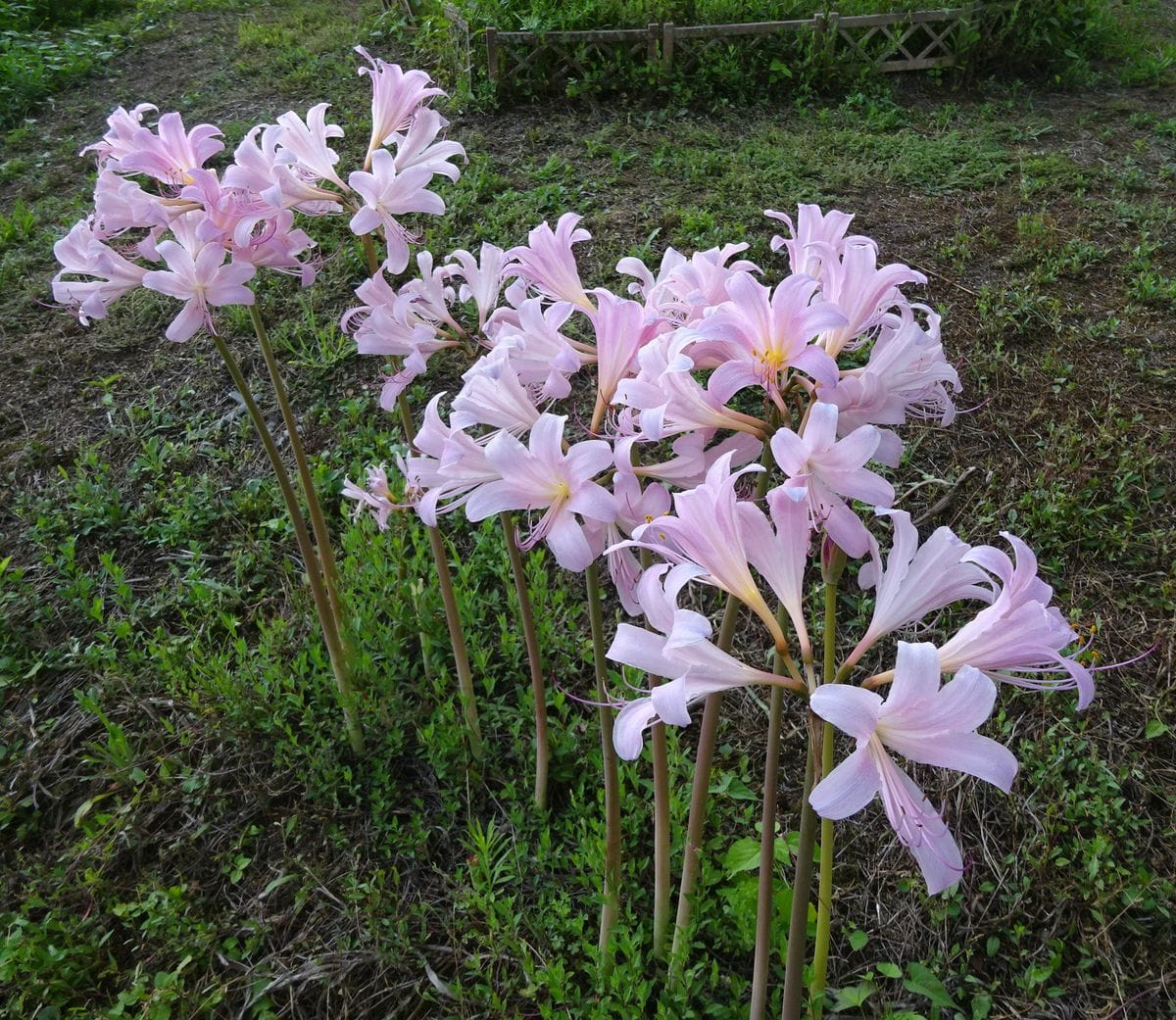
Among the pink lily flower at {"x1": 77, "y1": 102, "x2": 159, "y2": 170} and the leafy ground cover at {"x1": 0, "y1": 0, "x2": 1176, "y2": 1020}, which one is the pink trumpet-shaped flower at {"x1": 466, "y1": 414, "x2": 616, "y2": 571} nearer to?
the leafy ground cover at {"x1": 0, "y1": 0, "x2": 1176, "y2": 1020}

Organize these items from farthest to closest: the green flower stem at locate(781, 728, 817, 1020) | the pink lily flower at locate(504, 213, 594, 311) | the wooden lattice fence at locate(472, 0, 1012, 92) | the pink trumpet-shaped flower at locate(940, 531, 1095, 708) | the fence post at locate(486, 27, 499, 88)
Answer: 1. the wooden lattice fence at locate(472, 0, 1012, 92)
2. the fence post at locate(486, 27, 499, 88)
3. the pink lily flower at locate(504, 213, 594, 311)
4. the green flower stem at locate(781, 728, 817, 1020)
5. the pink trumpet-shaped flower at locate(940, 531, 1095, 708)

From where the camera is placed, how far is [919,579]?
1055mm

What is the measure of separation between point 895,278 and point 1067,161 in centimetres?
511

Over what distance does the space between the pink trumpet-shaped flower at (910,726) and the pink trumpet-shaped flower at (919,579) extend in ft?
0.46

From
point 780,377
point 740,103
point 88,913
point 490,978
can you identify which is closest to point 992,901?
point 490,978

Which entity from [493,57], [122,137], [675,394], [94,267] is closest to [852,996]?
[675,394]

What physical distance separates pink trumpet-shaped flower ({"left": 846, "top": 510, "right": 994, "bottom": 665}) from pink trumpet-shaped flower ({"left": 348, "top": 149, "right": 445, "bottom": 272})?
1114 millimetres

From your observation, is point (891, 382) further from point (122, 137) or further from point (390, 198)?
point (122, 137)

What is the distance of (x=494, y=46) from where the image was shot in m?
5.99

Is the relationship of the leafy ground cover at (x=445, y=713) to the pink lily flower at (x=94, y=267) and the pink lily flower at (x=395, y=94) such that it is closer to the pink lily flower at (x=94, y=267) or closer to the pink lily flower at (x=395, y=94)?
the pink lily flower at (x=94, y=267)

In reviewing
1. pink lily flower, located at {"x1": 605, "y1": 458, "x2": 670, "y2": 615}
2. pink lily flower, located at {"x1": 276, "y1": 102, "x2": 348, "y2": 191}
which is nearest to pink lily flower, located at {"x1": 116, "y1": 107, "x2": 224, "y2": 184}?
pink lily flower, located at {"x1": 276, "y1": 102, "x2": 348, "y2": 191}

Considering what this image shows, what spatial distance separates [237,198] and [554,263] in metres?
0.74

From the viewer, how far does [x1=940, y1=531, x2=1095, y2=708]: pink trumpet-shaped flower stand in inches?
37.8

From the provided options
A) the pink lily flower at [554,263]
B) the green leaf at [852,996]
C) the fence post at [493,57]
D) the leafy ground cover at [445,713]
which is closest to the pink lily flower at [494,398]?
the pink lily flower at [554,263]
